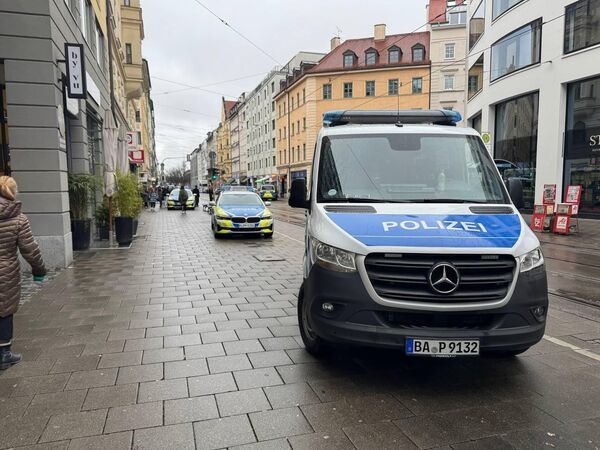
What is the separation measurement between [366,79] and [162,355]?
4755cm

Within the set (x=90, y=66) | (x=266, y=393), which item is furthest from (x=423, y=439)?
(x=90, y=66)

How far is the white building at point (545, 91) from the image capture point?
19.1 m

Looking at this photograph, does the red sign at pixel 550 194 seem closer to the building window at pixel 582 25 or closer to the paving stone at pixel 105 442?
the building window at pixel 582 25

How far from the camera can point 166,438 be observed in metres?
3.06

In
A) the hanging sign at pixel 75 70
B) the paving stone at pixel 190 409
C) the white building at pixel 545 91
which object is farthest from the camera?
the white building at pixel 545 91

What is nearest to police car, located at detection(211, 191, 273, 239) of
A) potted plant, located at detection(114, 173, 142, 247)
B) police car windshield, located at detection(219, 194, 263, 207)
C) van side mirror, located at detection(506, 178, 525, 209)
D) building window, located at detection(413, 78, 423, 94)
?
police car windshield, located at detection(219, 194, 263, 207)

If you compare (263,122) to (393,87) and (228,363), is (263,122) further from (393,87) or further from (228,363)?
(228,363)

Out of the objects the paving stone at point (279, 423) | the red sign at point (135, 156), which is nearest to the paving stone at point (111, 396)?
the paving stone at point (279, 423)

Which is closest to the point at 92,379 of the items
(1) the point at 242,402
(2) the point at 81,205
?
(1) the point at 242,402

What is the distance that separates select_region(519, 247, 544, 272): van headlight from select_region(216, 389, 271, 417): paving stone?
7.22 feet

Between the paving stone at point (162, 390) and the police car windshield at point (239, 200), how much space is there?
11.7 m

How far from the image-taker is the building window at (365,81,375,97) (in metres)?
48.4

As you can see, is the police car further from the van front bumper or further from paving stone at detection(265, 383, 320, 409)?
the van front bumper

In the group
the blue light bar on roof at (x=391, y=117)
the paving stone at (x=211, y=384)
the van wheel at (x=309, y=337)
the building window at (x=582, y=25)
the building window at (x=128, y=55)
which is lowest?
the paving stone at (x=211, y=384)
